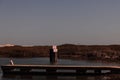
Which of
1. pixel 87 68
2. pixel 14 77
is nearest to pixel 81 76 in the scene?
pixel 87 68

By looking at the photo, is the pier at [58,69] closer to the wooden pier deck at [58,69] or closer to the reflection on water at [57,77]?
the wooden pier deck at [58,69]

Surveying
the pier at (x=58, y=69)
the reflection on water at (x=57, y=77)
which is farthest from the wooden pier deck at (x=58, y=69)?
the reflection on water at (x=57, y=77)

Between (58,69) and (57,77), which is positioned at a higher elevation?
(58,69)

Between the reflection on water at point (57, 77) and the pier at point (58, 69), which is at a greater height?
the pier at point (58, 69)

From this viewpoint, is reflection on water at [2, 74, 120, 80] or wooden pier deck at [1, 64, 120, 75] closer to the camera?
reflection on water at [2, 74, 120, 80]

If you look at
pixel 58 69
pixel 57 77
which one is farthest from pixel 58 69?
pixel 57 77

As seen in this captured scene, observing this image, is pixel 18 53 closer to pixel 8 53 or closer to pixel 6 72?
pixel 8 53

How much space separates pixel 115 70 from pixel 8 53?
86.1 metres

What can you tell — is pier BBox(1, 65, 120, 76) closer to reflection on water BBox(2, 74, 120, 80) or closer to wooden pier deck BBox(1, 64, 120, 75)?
wooden pier deck BBox(1, 64, 120, 75)

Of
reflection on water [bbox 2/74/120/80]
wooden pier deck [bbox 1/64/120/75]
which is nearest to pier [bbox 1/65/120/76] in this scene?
wooden pier deck [bbox 1/64/120/75]

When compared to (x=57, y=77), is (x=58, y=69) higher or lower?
higher

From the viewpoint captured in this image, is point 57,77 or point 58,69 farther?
point 58,69

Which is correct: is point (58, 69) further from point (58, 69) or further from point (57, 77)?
point (57, 77)

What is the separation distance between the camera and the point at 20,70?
2146 inches
